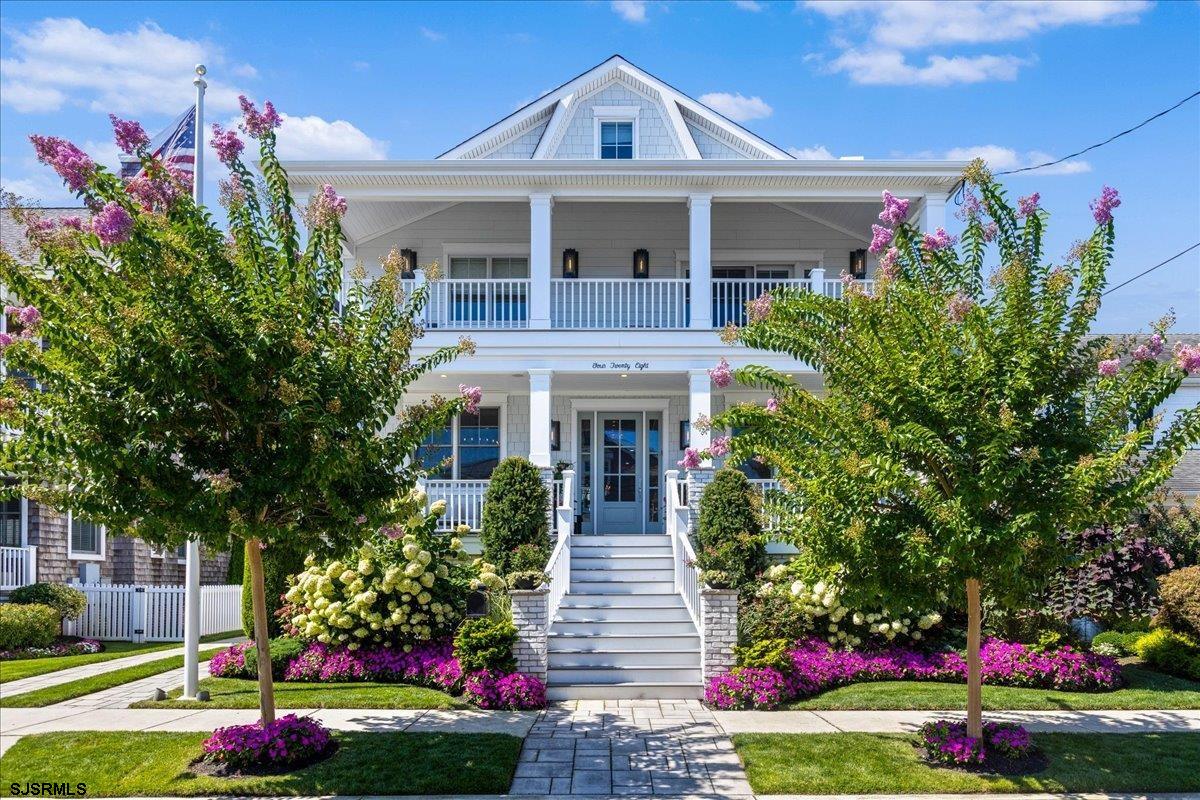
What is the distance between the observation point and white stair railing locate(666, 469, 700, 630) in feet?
38.8

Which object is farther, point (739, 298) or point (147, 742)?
point (739, 298)

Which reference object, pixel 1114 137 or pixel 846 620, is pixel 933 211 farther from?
pixel 846 620

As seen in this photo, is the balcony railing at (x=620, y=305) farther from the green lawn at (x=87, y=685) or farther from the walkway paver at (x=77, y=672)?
the walkway paver at (x=77, y=672)

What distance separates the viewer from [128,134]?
6.74 meters

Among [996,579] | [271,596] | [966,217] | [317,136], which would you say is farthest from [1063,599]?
[317,136]

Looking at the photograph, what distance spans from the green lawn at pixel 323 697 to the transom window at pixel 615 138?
36.8ft

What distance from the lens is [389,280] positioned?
753 cm

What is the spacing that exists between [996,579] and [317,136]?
15945 mm

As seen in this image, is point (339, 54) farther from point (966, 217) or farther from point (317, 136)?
point (317, 136)

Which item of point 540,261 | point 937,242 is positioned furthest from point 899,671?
point 540,261

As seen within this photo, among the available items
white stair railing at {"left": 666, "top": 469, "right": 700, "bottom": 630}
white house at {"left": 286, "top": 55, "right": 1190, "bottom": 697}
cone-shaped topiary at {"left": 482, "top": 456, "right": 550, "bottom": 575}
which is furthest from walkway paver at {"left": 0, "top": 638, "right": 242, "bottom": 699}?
white stair railing at {"left": 666, "top": 469, "right": 700, "bottom": 630}

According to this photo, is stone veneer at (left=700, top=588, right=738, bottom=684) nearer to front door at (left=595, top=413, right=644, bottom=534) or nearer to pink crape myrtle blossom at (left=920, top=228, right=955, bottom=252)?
pink crape myrtle blossom at (left=920, top=228, right=955, bottom=252)

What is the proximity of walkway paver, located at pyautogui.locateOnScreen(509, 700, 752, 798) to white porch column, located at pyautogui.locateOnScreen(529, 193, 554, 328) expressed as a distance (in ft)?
23.0

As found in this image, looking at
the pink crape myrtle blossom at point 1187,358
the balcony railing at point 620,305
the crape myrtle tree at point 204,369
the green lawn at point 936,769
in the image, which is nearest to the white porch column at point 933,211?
the balcony railing at point 620,305
